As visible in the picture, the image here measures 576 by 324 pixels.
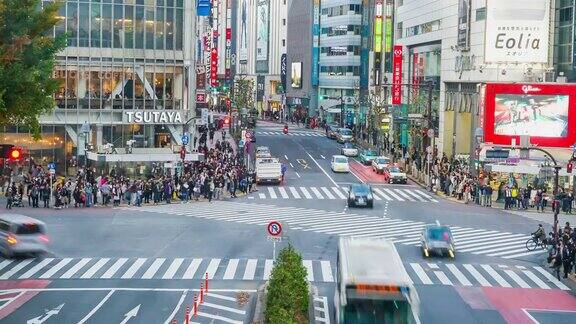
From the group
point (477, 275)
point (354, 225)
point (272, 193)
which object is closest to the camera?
point (477, 275)

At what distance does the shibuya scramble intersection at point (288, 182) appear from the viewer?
28.8 meters

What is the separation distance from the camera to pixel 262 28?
196 metres

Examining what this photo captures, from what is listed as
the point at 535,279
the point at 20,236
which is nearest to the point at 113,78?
the point at 20,236

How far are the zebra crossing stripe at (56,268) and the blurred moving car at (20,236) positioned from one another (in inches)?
46.7

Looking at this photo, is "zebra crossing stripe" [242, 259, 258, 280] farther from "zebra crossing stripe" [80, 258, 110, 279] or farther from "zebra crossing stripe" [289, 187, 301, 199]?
"zebra crossing stripe" [289, 187, 301, 199]

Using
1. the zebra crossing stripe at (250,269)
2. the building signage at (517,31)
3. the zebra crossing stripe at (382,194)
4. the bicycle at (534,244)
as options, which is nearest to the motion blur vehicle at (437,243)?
the bicycle at (534,244)

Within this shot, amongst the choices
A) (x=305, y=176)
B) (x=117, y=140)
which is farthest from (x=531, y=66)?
(x=117, y=140)

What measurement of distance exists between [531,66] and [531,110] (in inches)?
227

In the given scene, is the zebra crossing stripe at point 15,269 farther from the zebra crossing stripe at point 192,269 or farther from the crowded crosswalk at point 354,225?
the crowded crosswalk at point 354,225

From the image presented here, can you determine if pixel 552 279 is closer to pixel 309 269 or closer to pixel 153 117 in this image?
pixel 309 269

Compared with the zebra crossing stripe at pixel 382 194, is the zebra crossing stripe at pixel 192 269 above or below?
above

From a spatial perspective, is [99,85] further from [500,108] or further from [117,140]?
[500,108]

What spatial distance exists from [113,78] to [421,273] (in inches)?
1644

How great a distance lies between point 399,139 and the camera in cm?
10706
